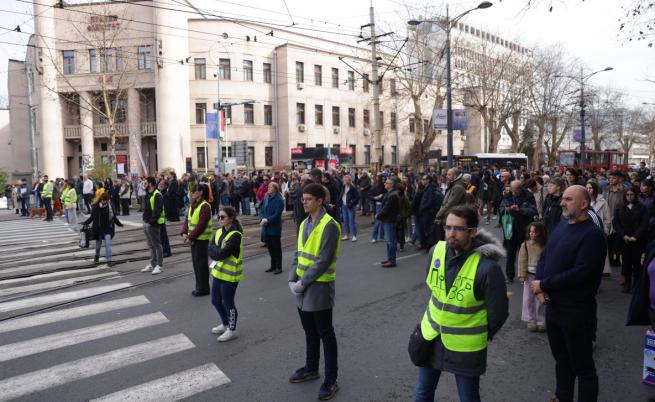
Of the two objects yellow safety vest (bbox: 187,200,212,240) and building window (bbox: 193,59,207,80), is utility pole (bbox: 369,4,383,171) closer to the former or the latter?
yellow safety vest (bbox: 187,200,212,240)

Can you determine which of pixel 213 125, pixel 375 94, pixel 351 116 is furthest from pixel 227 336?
pixel 351 116

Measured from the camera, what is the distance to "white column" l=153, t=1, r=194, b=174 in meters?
37.5

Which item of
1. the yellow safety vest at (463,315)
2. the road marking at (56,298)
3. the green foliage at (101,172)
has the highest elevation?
the green foliage at (101,172)

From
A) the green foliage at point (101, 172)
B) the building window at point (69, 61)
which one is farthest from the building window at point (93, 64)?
the green foliage at point (101, 172)

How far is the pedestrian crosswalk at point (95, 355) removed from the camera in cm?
458

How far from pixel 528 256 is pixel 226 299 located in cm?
369

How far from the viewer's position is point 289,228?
52.7 ft

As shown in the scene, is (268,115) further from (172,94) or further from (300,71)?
(172,94)

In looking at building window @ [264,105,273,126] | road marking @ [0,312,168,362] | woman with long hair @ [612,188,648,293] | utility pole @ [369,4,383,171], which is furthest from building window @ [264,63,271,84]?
road marking @ [0,312,168,362]

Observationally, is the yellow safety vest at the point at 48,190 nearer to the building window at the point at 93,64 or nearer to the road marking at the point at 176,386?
the road marking at the point at 176,386

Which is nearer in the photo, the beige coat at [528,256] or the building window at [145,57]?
the beige coat at [528,256]

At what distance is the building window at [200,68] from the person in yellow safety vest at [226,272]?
37762mm

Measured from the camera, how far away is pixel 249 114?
1703 inches

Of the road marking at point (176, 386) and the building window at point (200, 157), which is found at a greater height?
the building window at point (200, 157)
